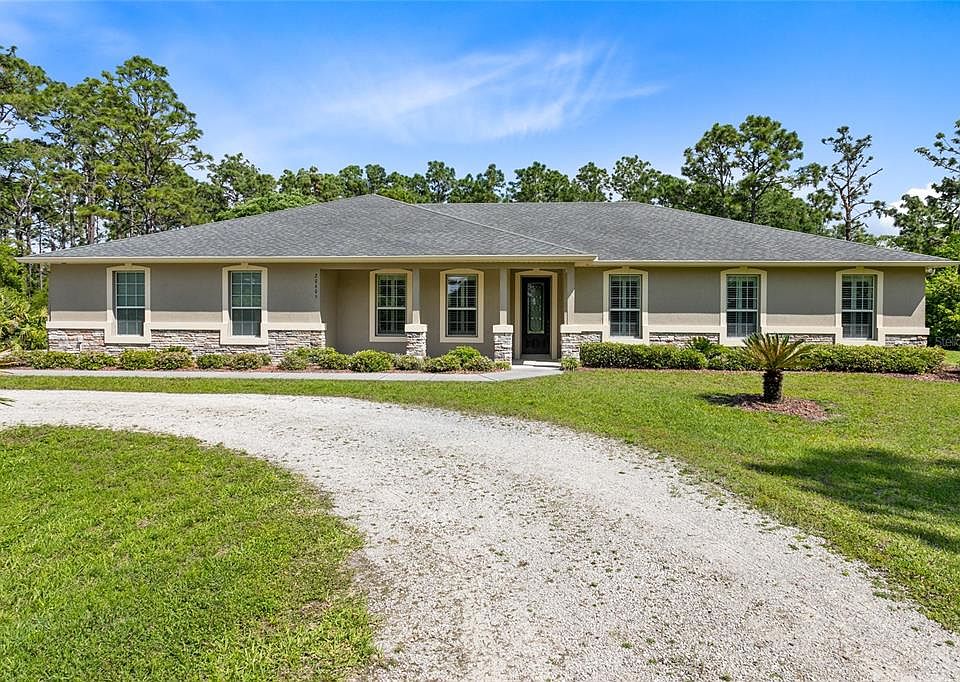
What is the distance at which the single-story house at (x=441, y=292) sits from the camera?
13.9m

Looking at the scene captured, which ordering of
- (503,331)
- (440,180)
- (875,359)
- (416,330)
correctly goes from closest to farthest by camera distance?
(875,359), (503,331), (416,330), (440,180)

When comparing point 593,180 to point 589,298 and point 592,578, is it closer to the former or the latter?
point 589,298

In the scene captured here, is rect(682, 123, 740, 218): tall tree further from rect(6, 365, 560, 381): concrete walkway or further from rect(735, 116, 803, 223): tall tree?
rect(6, 365, 560, 381): concrete walkway

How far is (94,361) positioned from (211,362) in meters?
3.11

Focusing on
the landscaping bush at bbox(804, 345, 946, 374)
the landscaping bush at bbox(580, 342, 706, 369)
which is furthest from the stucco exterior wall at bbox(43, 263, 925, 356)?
the landscaping bush at bbox(804, 345, 946, 374)

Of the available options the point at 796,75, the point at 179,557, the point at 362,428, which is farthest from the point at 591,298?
the point at 179,557

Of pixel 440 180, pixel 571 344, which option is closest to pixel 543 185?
pixel 440 180

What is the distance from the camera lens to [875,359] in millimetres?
12484

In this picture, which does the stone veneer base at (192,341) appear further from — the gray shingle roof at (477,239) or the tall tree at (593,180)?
the tall tree at (593,180)

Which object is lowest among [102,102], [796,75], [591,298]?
[591,298]

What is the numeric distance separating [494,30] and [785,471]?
10.4 meters

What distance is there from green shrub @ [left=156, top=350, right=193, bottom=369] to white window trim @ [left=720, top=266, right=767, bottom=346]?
1476 centimetres

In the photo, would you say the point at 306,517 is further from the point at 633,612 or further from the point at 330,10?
the point at 330,10

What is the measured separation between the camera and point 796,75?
11.3 metres
